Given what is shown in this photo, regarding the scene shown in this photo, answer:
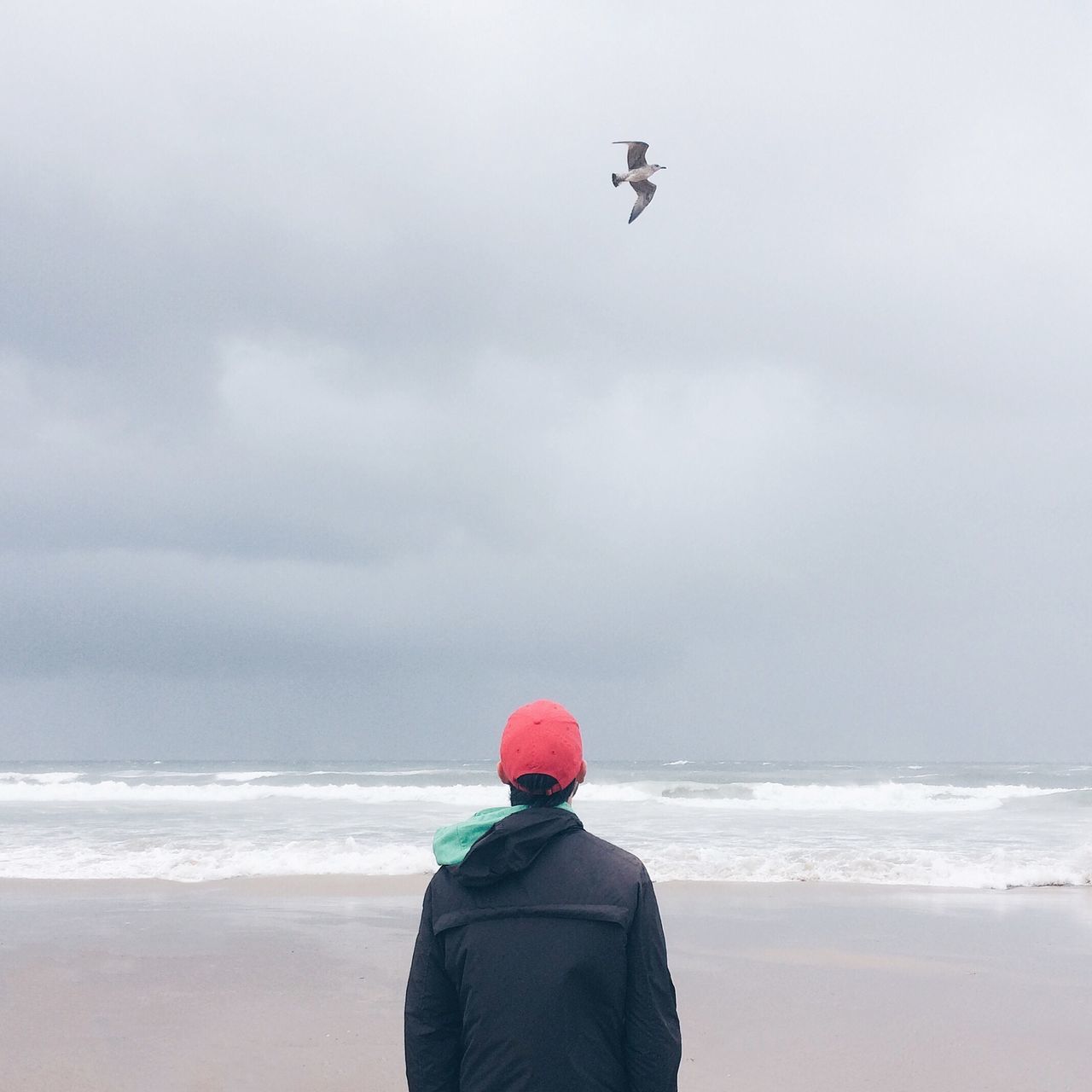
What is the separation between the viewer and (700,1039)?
5633mm

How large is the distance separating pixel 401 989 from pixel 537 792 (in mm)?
5095

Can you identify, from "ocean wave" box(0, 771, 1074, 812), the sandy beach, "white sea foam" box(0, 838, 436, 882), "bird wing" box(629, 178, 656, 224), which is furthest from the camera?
"ocean wave" box(0, 771, 1074, 812)

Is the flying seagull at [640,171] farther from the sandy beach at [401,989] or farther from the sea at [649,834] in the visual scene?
the sea at [649,834]

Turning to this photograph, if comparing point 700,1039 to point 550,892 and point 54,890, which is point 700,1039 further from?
point 54,890

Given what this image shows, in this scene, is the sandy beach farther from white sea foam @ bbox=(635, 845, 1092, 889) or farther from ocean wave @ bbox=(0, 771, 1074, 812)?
ocean wave @ bbox=(0, 771, 1074, 812)

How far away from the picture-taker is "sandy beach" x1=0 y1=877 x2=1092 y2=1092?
205 inches

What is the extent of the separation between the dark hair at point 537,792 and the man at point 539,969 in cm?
5

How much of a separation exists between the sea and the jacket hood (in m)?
9.52

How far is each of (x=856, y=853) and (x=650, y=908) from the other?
11916 millimetres

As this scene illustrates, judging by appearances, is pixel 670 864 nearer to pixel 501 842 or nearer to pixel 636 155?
pixel 636 155

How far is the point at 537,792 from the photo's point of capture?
216 centimetres

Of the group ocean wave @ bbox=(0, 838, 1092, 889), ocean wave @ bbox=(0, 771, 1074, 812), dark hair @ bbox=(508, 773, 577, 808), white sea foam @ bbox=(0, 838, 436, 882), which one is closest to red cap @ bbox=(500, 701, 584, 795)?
dark hair @ bbox=(508, 773, 577, 808)

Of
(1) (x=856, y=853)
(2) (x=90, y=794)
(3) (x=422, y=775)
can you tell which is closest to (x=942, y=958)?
(1) (x=856, y=853)

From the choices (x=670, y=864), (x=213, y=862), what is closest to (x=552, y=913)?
(x=670, y=864)
